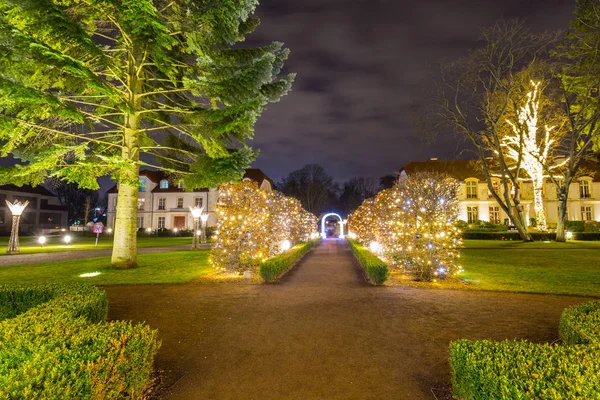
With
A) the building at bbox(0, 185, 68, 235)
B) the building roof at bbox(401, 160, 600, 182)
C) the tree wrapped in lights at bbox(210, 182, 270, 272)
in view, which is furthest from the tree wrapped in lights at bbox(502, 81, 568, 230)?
the building at bbox(0, 185, 68, 235)

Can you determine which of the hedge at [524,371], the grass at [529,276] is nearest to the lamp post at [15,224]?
the grass at [529,276]

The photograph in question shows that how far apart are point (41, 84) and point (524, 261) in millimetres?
22760

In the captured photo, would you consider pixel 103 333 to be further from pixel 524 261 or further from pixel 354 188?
pixel 354 188

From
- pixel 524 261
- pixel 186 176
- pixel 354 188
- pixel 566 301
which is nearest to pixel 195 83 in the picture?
pixel 186 176

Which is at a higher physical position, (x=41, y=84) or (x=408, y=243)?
(x=41, y=84)

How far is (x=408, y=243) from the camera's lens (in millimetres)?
11875

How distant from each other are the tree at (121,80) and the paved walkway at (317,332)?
528 cm

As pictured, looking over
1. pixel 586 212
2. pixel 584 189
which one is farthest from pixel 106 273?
pixel 584 189

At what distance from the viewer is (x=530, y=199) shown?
1902 inches

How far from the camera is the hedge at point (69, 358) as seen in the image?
8.53 feet

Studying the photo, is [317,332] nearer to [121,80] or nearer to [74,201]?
[121,80]

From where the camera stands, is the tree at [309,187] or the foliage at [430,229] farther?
the tree at [309,187]

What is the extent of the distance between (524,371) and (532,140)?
99.9ft

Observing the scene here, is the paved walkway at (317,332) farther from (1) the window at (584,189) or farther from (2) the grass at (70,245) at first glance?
(1) the window at (584,189)
